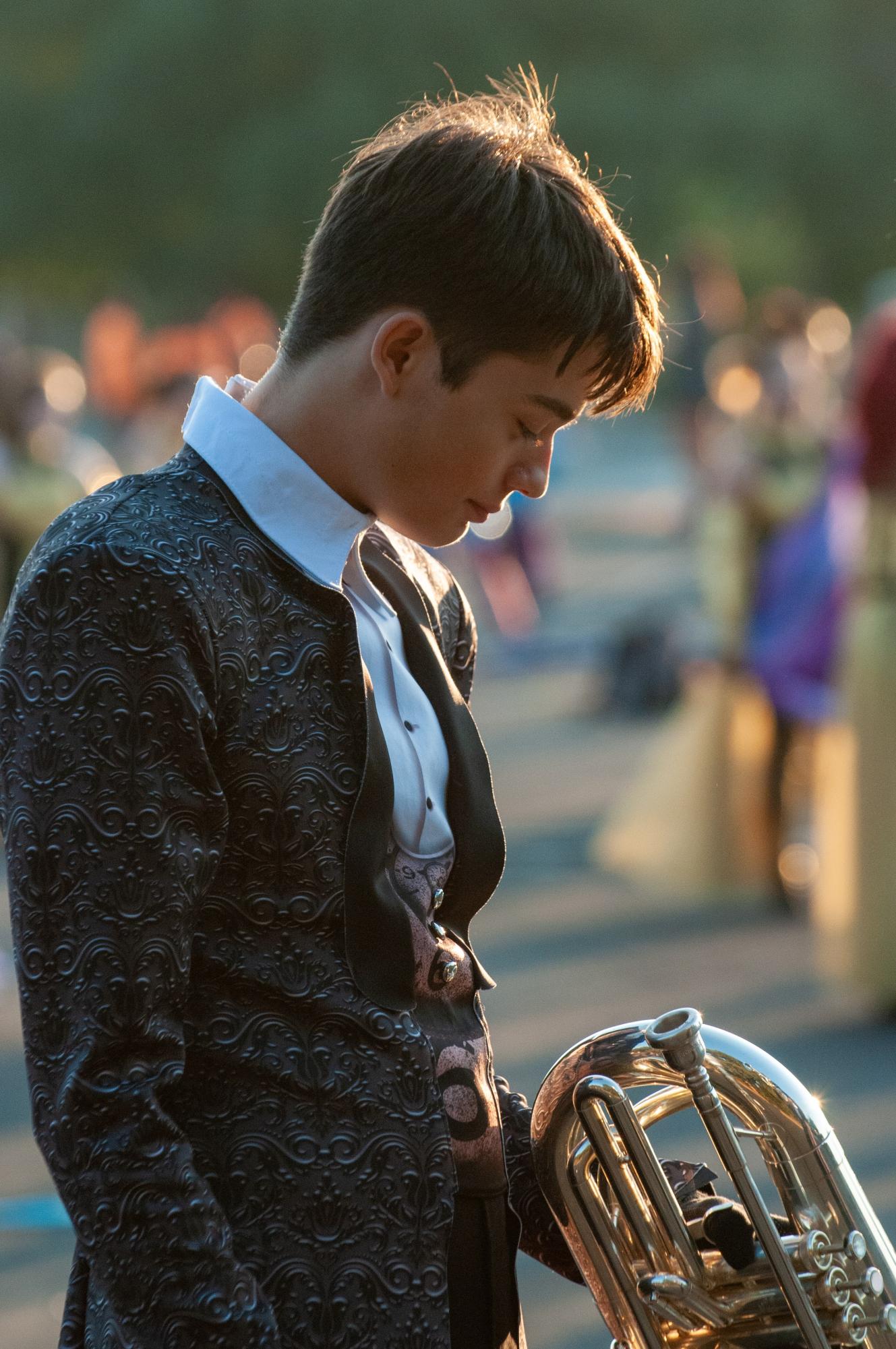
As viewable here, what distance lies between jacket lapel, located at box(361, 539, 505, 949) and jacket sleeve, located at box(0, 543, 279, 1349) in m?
0.29

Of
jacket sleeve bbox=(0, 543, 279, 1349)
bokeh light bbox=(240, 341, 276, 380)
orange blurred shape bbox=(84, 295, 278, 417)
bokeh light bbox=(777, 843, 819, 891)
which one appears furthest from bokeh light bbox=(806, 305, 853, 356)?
jacket sleeve bbox=(0, 543, 279, 1349)

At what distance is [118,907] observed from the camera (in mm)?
1312

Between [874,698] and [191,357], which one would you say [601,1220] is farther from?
[191,357]

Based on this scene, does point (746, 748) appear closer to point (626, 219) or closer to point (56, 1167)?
point (626, 219)

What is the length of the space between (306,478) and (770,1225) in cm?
72

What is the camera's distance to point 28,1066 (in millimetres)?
1354

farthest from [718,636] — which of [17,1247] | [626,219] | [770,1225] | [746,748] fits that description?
[770,1225]

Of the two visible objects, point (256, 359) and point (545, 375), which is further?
point (256, 359)

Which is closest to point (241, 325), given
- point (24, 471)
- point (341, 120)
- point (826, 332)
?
point (826, 332)

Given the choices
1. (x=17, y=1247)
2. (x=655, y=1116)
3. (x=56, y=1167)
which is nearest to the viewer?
(x=56, y=1167)

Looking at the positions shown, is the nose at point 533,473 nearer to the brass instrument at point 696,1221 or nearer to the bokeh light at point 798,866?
the brass instrument at point 696,1221

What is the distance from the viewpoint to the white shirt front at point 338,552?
1479 millimetres

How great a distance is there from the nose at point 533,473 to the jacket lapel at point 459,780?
162 millimetres

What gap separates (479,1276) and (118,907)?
0.49 meters
